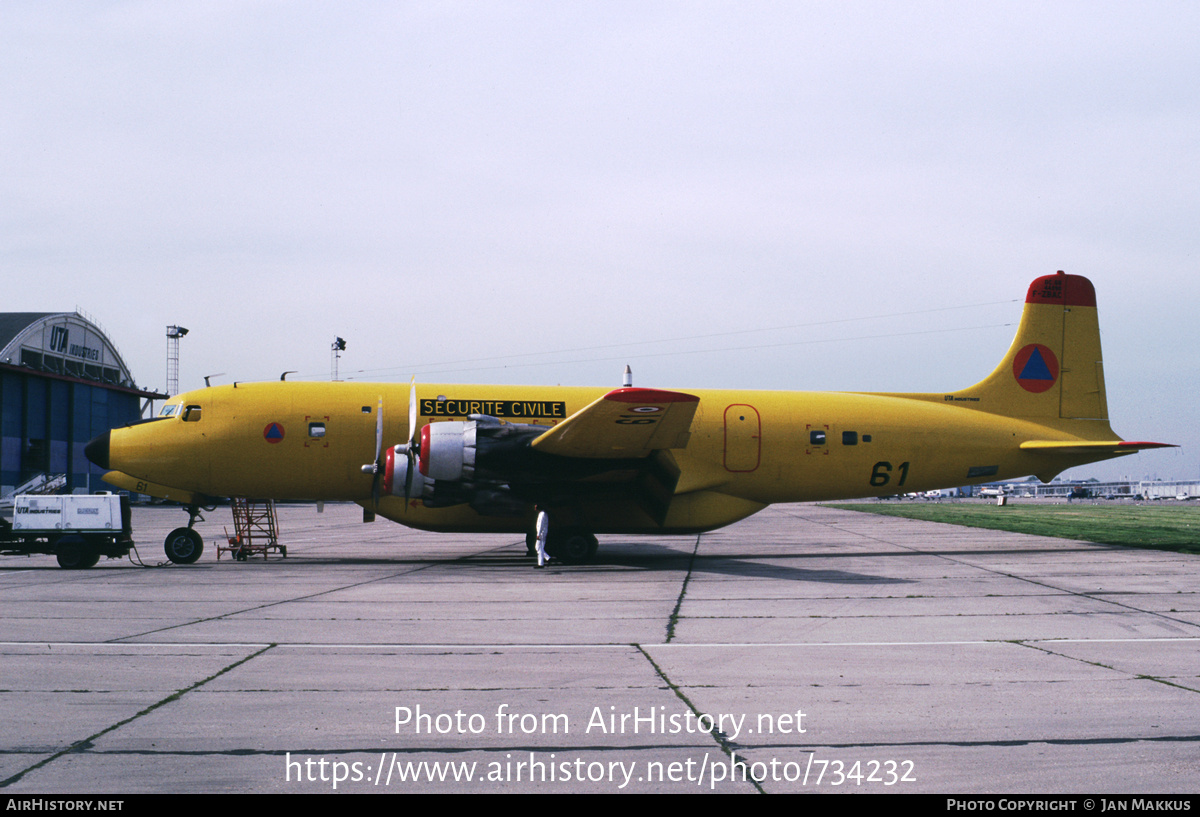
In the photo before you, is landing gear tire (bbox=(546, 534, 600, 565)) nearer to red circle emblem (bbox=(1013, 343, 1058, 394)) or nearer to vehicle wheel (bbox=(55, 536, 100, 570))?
vehicle wheel (bbox=(55, 536, 100, 570))

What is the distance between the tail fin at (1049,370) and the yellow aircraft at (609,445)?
0.13 ft

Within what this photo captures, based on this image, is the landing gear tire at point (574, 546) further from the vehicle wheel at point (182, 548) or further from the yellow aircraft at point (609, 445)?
the vehicle wheel at point (182, 548)

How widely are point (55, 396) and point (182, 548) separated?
166 feet

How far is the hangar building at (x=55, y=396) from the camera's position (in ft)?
183

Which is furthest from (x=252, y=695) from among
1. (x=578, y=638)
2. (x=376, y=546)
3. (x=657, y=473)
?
(x=376, y=546)

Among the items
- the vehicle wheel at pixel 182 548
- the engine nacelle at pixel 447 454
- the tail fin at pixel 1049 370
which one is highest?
the tail fin at pixel 1049 370

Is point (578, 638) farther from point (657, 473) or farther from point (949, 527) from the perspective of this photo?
point (949, 527)

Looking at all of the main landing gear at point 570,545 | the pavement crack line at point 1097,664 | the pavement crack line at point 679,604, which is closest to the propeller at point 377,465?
the main landing gear at point 570,545

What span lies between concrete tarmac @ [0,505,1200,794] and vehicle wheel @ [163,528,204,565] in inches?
140

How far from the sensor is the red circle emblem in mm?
23234

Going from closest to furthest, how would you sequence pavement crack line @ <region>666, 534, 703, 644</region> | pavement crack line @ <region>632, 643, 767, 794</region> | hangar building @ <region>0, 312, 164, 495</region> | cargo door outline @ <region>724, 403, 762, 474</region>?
pavement crack line @ <region>632, 643, 767, 794</region>
pavement crack line @ <region>666, 534, 703, 644</region>
cargo door outline @ <region>724, 403, 762, 474</region>
hangar building @ <region>0, 312, 164, 495</region>

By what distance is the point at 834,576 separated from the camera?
1672 centimetres

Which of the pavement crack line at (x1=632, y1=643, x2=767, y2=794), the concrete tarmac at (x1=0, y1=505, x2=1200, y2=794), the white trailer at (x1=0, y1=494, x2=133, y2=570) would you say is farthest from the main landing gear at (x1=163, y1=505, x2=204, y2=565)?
the pavement crack line at (x1=632, y1=643, x2=767, y2=794)

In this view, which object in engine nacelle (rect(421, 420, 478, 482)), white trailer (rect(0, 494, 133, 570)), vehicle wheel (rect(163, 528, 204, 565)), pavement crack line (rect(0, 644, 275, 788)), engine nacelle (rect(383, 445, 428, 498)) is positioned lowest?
vehicle wheel (rect(163, 528, 204, 565))
